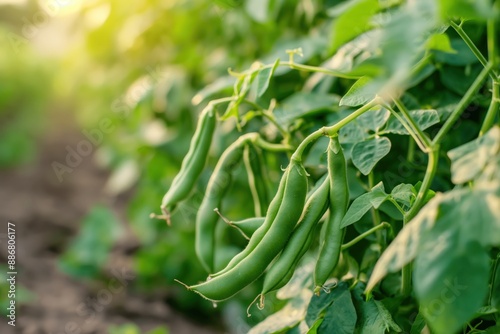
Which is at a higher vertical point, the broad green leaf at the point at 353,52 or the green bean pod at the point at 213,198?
the broad green leaf at the point at 353,52

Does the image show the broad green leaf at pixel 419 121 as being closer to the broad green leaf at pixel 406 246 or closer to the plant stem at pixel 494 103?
the plant stem at pixel 494 103

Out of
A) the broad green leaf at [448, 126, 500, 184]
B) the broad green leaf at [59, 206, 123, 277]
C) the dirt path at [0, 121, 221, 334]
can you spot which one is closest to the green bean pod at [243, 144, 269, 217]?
the broad green leaf at [448, 126, 500, 184]

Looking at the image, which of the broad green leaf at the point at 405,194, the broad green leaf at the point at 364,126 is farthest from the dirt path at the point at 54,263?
the broad green leaf at the point at 405,194

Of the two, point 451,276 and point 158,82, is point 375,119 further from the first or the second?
point 158,82

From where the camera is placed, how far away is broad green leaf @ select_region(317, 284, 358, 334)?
99 cm

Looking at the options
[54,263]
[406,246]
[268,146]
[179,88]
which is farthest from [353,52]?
[54,263]

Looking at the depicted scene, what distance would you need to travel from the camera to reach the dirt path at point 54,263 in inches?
83.4

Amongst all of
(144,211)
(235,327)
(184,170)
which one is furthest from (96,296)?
(184,170)

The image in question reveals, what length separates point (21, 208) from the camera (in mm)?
3199

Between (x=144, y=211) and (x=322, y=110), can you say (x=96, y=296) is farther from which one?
(x=322, y=110)

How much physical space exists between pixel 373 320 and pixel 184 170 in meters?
0.44

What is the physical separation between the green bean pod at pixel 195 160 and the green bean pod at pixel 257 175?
9 cm

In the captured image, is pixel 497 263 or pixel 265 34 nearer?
pixel 497 263

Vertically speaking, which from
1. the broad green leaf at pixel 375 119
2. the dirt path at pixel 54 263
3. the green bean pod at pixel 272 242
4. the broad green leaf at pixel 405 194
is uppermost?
the green bean pod at pixel 272 242
